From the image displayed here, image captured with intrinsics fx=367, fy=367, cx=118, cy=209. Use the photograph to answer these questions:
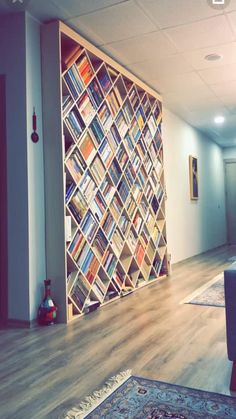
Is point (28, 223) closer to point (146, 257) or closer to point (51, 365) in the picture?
point (51, 365)

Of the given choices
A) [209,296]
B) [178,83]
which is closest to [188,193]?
[178,83]

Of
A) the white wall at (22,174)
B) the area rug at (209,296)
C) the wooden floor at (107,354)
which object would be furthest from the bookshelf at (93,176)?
the area rug at (209,296)

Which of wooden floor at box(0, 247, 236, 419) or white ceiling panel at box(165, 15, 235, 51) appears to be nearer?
wooden floor at box(0, 247, 236, 419)

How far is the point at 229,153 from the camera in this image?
29.0ft

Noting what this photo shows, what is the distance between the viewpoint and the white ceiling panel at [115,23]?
2.81 meters

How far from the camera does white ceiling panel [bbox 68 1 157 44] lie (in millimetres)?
2805

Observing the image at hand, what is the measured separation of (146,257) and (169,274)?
1.99 ft

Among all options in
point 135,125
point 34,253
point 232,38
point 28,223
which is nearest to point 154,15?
point 232,38

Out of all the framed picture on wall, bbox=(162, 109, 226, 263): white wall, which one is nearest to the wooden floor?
bbox=(162, 109, 226, 263): white wall

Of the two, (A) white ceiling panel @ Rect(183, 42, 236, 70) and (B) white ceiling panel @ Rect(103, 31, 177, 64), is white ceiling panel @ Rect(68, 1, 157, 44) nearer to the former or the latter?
(B) white ceiling panel @ Rect(103, 31, 177, 64)

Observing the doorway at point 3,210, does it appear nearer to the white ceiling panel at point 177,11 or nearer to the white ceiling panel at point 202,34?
the white ceiling panel at point 177,11

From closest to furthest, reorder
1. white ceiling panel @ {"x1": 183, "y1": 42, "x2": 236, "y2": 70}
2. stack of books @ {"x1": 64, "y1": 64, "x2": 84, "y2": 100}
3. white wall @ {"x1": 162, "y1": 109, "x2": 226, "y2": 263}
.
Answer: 1. stack of books @ {"x1": 64, "y1": 64, "x2": 84, "y2": 100}
2. white ceiling panel @ {"x1": 183, "y1": 42, "x2": 236, "y2": 70}
3. white wall @ {"x1": 162, "y1": 109, "x2": 226, "y2": 263}

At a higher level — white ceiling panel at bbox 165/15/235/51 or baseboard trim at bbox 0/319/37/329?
white ceiling panel at bbox 165/15/235/51

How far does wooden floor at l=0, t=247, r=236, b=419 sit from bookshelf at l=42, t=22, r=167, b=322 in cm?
35
